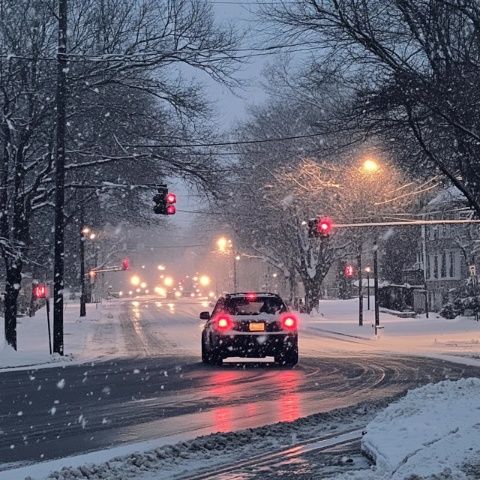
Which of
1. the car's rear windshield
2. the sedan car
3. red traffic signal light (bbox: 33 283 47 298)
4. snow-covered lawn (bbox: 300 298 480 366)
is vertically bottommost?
snow-covered lawn (bbox: 300 298 480 366)

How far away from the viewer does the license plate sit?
64.3 feet

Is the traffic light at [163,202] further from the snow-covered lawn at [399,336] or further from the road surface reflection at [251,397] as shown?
the road surface reflection at [251,397]

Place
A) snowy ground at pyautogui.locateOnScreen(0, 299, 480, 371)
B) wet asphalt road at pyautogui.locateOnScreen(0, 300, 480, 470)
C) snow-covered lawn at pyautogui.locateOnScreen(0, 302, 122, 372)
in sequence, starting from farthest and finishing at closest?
snowy ground at pyautogui.locateOnScreen(0, 299, 480, 371) < snow-covered lawn at pyautogui.locateOnScreen(0, 302, 122, 372) < wet asphalt road at pyautogui.locateOnScreen(0, 300, 480, 470)

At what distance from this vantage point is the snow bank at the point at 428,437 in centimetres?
710

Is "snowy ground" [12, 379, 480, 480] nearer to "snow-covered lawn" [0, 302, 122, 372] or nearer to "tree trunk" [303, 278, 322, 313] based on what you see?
"snow-covered lawn" [0, 302, 122, 372]

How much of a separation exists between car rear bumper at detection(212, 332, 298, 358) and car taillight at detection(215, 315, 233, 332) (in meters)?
0.19

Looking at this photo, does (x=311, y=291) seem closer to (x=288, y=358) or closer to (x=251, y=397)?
(x=288, y=358)

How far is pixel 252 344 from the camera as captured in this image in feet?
64.3

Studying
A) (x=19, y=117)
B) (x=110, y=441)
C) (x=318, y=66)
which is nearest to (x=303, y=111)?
(x=19, y=117)

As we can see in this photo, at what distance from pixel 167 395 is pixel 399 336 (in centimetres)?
2261

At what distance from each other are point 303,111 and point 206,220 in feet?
92.2

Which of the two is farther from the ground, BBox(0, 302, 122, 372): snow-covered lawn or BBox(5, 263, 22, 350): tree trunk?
BBox(5, 263, 22, 350): tree trunk

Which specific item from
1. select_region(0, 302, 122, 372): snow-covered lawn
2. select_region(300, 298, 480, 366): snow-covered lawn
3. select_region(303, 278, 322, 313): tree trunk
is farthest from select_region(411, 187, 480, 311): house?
select_region(0, 302, 122, 372): snow-covered lawn

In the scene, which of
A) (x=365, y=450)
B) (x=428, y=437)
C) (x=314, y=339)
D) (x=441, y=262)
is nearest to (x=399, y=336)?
(x=314, y=339)
